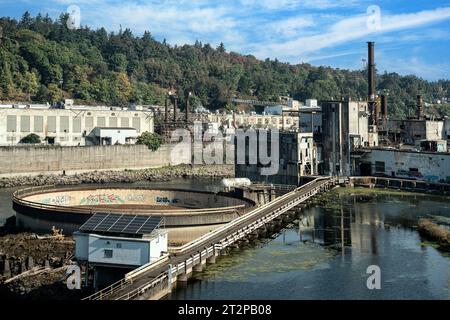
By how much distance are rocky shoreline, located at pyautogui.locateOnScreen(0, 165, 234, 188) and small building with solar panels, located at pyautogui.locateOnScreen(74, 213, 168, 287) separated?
35902mm

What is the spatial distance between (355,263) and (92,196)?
2044 centimetres

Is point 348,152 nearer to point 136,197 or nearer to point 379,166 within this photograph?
point 379,166

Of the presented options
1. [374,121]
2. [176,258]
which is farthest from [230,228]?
[374,121]

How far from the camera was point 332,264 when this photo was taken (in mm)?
26297

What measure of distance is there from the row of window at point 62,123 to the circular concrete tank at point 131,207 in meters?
30.4

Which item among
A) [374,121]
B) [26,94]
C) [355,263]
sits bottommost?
[355,263]

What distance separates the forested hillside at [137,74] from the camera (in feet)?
340

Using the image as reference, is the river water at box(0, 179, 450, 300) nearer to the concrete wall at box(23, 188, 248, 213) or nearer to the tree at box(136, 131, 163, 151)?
the concrete wall at box(23, 188, 248, 213)

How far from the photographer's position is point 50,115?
70.4m

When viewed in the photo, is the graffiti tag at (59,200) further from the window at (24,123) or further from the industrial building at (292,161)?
the window at (24,123)

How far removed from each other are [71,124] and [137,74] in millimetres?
58321

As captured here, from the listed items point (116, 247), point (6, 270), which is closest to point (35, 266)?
point (6, 270)

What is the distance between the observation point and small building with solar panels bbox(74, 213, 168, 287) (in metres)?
22.2
